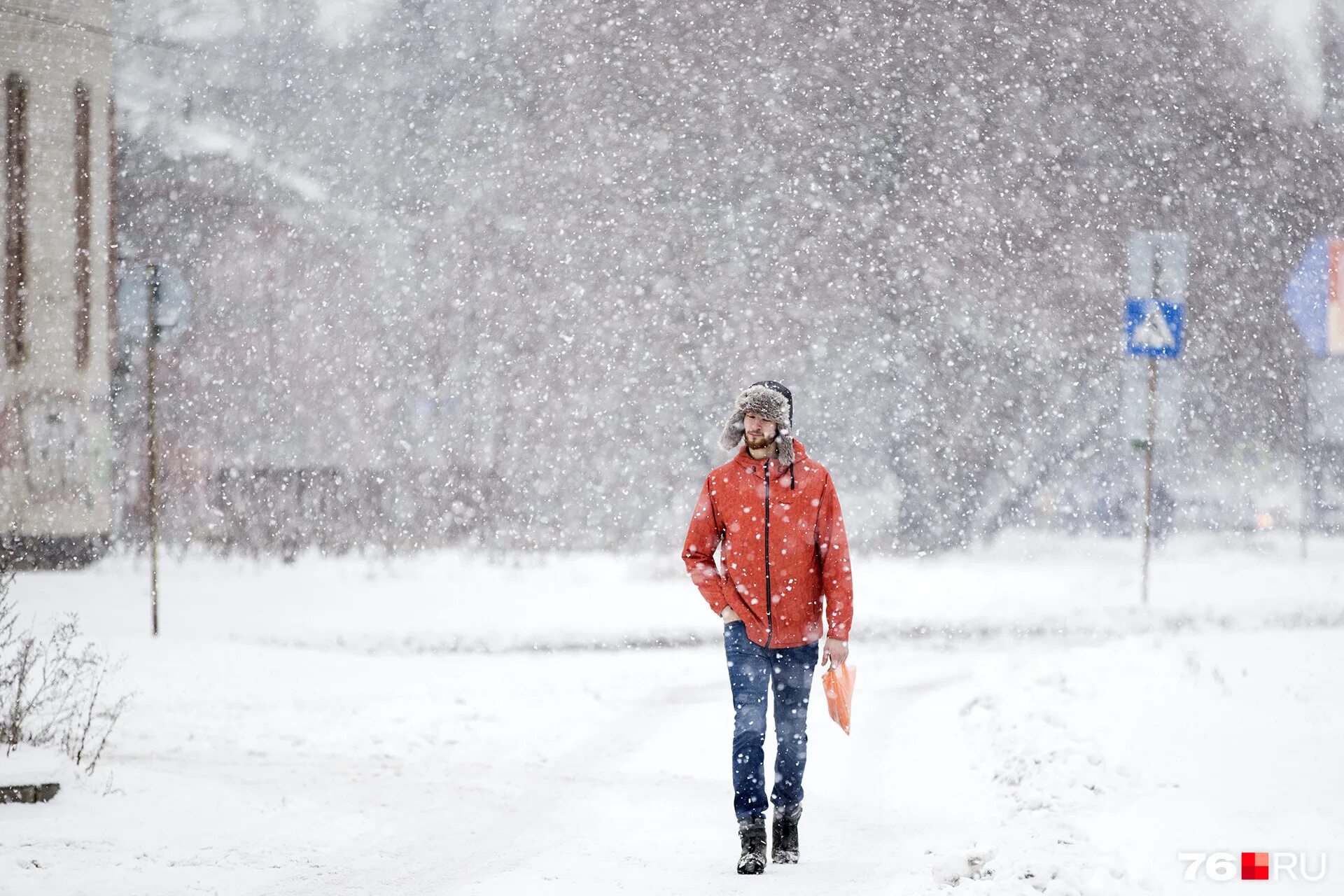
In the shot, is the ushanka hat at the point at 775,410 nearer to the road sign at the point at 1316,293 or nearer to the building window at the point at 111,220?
the building window at the point at 111,220

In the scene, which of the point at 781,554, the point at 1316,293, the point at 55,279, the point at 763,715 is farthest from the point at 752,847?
the point at 1316,293

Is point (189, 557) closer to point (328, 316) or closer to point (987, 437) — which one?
point (328, 316)

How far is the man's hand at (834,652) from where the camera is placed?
5.10m

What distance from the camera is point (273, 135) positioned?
1037 inches

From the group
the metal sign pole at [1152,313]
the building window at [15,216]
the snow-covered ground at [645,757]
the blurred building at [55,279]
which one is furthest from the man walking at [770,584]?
the building window at [15,216]

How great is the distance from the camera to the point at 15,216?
1870cm

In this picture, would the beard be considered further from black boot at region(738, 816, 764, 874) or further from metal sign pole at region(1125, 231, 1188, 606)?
metal sign pole at region(1125, 231, 1188, 606)

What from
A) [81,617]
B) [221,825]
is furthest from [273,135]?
[221,825]

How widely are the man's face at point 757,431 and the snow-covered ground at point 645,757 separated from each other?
1635mm

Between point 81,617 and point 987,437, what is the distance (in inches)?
571

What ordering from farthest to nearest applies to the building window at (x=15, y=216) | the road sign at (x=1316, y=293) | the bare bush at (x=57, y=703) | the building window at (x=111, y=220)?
the road sign at (x=1316, y=293) < the building window at (x=111, y=220) < the building window at (x=15, y=216) < the bare bush at (x=57, y=703)

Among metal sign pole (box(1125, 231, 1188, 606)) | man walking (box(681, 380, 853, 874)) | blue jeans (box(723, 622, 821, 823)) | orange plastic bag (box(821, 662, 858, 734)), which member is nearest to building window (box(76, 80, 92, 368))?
metal sign pole (box(1125, 231, 1188, 606))

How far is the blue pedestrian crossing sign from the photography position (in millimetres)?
14320

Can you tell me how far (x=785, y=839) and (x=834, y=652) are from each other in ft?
2.56
